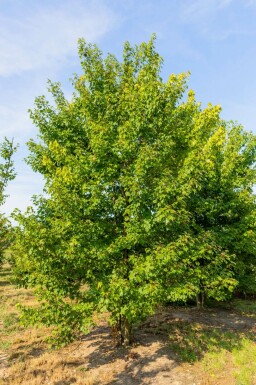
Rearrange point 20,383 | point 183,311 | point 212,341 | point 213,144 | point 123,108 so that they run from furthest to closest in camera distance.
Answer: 1. point 183,311
2. point 213,144
3. point 212,341
4. point 123,108
5. point 20,383

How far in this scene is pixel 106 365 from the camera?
9.64 metres

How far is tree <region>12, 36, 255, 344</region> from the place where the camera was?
854 cm

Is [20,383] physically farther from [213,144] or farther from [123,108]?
[213,144]

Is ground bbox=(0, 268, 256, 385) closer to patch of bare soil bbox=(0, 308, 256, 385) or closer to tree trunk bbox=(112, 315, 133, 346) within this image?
patch of bare soil bbox=(0, 308, 256, 385)

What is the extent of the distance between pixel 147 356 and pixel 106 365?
1.45 meters

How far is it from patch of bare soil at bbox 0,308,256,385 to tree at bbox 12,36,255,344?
36.5 inches

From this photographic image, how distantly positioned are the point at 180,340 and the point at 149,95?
368 inches

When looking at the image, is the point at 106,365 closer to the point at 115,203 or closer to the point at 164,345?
the point at 164,345

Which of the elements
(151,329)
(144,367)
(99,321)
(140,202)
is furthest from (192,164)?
(99,321)

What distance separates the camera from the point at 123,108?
10.3 metres

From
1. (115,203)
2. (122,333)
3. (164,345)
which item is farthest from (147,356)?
(115,203)

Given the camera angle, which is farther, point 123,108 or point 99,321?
point 99,321

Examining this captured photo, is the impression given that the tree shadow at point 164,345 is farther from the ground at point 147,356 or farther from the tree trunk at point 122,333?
the tree trunk at point 122,333

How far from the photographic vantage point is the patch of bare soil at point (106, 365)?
871 centimetres
